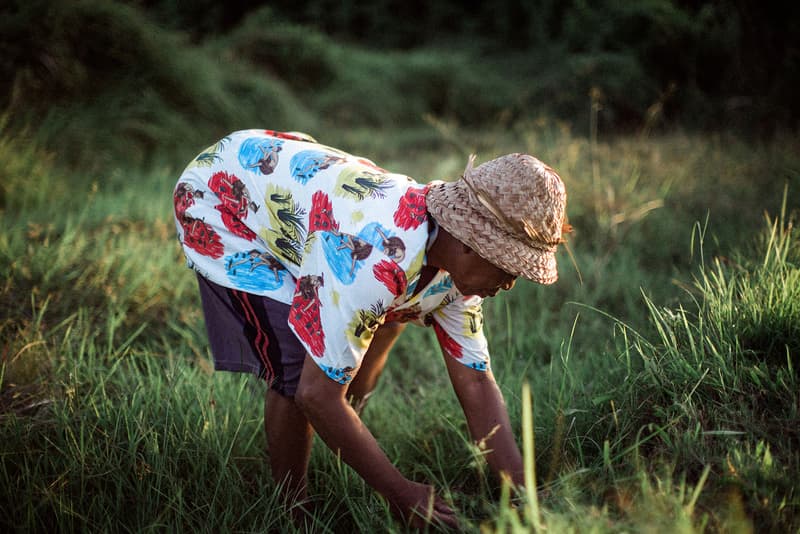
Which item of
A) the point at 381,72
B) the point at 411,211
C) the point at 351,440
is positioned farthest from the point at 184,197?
the point at 381,72

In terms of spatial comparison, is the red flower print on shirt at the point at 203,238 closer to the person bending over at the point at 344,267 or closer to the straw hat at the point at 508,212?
the person bending over at the point at 344,267

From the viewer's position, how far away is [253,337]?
174 centimetres

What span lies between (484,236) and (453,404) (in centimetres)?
104

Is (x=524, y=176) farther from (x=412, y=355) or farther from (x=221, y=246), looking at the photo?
(x=412, y=355)

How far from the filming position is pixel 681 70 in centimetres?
725

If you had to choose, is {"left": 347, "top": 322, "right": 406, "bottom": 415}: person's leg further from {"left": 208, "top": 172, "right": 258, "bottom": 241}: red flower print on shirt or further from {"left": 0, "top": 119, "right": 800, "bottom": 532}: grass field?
{"left": 208, "top": 172, "right": 258, "bottom": 241}: red flower print on shirt

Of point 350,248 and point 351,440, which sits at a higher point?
point 350,248

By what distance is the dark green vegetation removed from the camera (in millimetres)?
1539

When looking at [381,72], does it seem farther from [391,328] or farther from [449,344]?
[449,344]

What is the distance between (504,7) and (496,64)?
7.12 ft

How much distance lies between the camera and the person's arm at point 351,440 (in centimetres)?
143

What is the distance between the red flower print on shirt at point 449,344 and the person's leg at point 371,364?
0.70 ft

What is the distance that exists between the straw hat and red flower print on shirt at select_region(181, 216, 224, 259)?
0.73 metres

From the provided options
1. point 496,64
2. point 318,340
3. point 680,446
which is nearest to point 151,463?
point 318,340
